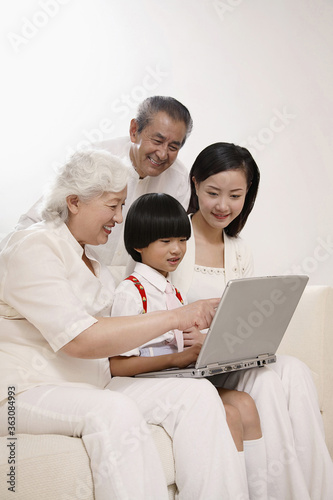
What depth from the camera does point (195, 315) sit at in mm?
1319

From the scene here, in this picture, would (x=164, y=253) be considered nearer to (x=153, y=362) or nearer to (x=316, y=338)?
(x=153, y=362)

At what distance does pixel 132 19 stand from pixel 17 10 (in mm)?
584

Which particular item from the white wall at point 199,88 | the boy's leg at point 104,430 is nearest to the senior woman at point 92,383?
the boy's leg at point 104,430

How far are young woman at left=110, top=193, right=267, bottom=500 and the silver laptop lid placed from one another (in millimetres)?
146

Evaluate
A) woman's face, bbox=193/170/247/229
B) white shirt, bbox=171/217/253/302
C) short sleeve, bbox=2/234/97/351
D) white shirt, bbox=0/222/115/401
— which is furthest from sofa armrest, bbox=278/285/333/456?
short sleeve, bbox=2/234/97/351

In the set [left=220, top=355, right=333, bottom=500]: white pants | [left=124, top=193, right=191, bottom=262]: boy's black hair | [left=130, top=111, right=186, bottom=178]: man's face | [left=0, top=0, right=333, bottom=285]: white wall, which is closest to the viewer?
[left=220, top=355, right=333, bottom=500]: white pants

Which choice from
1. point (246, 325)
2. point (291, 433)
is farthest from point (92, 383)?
point (291, 433)

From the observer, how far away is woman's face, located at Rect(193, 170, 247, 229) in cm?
191

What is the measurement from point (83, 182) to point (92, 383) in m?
0.52

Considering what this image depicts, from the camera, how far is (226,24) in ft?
10.4

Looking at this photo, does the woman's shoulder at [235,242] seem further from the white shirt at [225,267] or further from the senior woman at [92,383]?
the senior woman at [92,383]

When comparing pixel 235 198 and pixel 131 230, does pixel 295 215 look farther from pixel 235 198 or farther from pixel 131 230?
pixel 131 230

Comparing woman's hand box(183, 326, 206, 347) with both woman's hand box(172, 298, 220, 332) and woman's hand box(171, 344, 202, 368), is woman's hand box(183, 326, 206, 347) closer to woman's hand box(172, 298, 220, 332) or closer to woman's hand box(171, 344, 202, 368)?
woman's hand box(171, 344, 202, 368)

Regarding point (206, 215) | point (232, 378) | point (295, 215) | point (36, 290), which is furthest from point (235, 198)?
point (295, 215)
